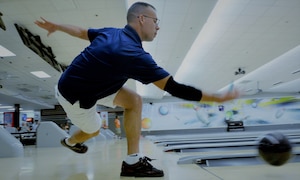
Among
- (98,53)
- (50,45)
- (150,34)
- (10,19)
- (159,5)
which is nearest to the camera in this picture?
(98,53)

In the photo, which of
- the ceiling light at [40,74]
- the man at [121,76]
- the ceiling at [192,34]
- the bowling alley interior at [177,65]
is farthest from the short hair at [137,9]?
the ceiling light at [40,74]

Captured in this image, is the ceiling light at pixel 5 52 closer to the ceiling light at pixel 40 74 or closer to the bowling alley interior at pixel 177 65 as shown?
the bowling alley interior at pixel 177 65

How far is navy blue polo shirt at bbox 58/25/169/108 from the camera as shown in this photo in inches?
52.7

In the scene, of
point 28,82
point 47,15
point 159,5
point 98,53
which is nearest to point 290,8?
point 159,5

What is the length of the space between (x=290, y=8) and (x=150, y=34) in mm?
5173

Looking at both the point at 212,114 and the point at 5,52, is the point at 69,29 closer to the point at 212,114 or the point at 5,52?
the point at 5,52

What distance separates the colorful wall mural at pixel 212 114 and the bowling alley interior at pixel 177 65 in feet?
11.8

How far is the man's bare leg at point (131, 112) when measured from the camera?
171cm

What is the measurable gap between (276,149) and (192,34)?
18.5 ft

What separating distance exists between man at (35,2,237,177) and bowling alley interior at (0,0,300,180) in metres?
0.13

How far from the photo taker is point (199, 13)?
5473mm

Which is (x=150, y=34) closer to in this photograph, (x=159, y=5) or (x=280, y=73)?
(x=159, y=5)

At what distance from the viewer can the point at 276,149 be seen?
121 centimetres

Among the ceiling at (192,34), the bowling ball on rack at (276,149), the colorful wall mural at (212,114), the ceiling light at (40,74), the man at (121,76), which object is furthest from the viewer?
the colorful wall mural at (212,114)
